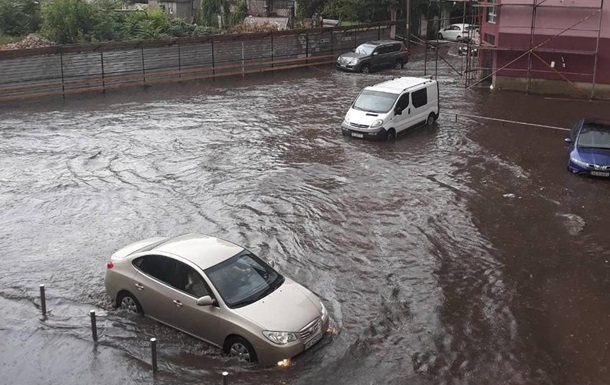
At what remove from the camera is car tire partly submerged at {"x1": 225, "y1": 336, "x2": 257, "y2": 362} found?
363 inches

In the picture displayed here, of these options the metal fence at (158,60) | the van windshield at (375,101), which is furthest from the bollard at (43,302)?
the metal fence at (158,60)

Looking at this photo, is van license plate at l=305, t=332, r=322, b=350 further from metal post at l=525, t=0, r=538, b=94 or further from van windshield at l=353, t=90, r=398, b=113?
metal post at l=525, t=0, r=538, b=94

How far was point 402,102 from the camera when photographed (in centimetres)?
2211

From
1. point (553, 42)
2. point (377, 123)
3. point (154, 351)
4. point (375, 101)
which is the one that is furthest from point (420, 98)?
point (154, 351)

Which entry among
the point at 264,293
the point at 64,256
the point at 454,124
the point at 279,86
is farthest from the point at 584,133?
the point at 279,86

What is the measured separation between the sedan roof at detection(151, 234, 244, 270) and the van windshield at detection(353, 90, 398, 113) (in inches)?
476

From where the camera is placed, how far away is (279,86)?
3203 cm

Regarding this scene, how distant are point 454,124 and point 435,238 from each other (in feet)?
36.3

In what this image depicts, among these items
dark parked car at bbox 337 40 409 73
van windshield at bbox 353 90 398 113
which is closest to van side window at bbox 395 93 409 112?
van windshield at bbox 353 90 398 113

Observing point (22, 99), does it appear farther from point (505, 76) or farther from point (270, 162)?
point (505, 76)

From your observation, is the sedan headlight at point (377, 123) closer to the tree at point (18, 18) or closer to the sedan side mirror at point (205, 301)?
the sedan side mirror at point (205, 301)

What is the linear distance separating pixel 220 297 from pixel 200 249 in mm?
1159

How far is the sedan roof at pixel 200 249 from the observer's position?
10062 millimetres

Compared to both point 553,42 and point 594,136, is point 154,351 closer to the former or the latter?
point 594,136
